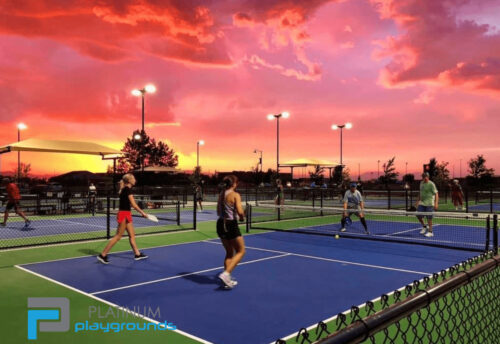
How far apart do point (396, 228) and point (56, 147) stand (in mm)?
16931

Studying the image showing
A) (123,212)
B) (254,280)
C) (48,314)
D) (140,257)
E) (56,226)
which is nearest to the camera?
(48,314)

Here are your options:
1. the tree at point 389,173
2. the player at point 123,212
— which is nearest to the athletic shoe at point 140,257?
the player at point 123,212

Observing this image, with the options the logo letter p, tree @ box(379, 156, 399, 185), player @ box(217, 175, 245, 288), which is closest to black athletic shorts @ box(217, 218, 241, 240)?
player @ box(217, 175, 245, 288)

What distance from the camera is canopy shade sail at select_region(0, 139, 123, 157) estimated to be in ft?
70.3

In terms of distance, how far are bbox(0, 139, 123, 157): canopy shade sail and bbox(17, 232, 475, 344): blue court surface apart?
42.8ft

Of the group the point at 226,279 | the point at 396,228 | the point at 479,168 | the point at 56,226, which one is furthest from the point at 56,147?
the point at 479,168

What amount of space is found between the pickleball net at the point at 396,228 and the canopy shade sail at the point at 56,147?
1039cm

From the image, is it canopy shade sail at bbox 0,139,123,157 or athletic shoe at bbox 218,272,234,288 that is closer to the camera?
athletic shoe at bbox 218,272,234,288

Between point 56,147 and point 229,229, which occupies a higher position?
point 56,147

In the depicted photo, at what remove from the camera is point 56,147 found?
22.1 m

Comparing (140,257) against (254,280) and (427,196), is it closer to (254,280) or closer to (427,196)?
(254,280)

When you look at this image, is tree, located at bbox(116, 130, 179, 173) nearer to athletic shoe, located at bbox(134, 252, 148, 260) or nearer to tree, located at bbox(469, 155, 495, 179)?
tree, located at bbox(469, 155, 495, 179)

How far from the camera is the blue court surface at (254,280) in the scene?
578cm

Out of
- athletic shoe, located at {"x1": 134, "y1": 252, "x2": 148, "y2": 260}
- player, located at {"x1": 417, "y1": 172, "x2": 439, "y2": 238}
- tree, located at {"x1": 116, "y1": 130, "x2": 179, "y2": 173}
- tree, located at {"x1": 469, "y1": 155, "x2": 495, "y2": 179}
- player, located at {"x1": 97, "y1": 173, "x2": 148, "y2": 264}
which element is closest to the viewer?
player, located at {"x1": 97, "y1": 173, "x2": 148, "y2": 264}
